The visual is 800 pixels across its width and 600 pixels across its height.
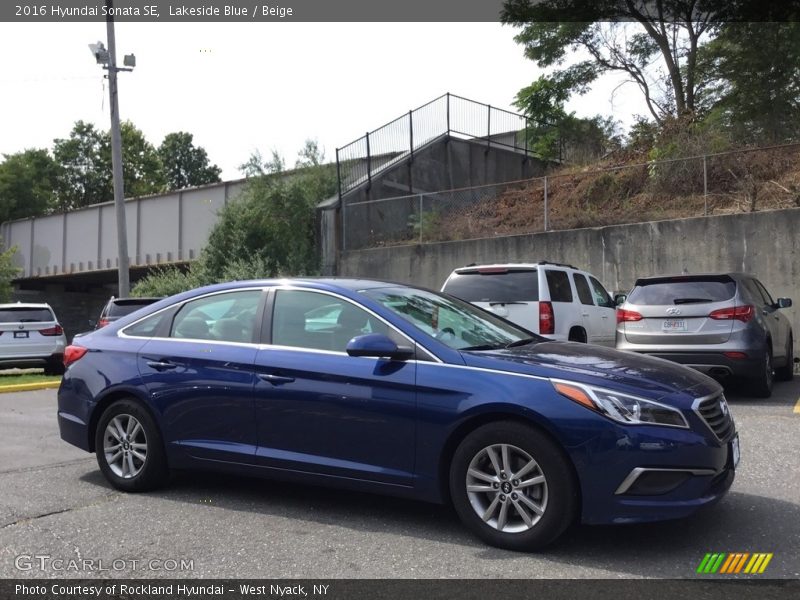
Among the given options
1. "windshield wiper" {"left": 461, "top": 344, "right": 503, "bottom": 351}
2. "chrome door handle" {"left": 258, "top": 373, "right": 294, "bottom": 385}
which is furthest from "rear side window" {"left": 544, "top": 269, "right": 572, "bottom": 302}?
"chrome door handle" {"left": 258, "top": 373, "right": 294, "bottom": 385}

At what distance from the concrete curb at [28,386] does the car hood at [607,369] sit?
35.7 ft

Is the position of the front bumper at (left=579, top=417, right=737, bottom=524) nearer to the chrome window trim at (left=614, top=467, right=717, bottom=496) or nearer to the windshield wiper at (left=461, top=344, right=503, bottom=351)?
the chrome window trim at (left=614, top=467, right=717, bottom=496)

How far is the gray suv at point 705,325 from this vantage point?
9.26 metres

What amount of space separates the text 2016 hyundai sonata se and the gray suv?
469cm

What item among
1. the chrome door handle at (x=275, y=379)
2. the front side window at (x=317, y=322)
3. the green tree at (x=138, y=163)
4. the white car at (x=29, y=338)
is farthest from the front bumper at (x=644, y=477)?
the green tree at (x=138, y=163)

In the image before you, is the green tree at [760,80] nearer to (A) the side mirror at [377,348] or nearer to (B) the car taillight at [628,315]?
(B) the car taillight at [628,315]

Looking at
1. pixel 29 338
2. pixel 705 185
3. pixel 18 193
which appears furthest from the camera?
pixel 18 193

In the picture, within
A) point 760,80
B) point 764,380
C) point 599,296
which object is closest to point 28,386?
point 599,296

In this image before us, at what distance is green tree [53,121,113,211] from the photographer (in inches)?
2512

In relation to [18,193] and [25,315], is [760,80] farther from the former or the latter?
[18,193]

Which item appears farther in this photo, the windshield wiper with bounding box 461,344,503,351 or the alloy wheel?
the windshield wiper with bounding box 461,344,503,351

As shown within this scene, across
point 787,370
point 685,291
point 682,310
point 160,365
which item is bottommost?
point 787,370

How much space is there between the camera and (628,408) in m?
4.07

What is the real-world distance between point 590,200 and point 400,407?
15684mm
